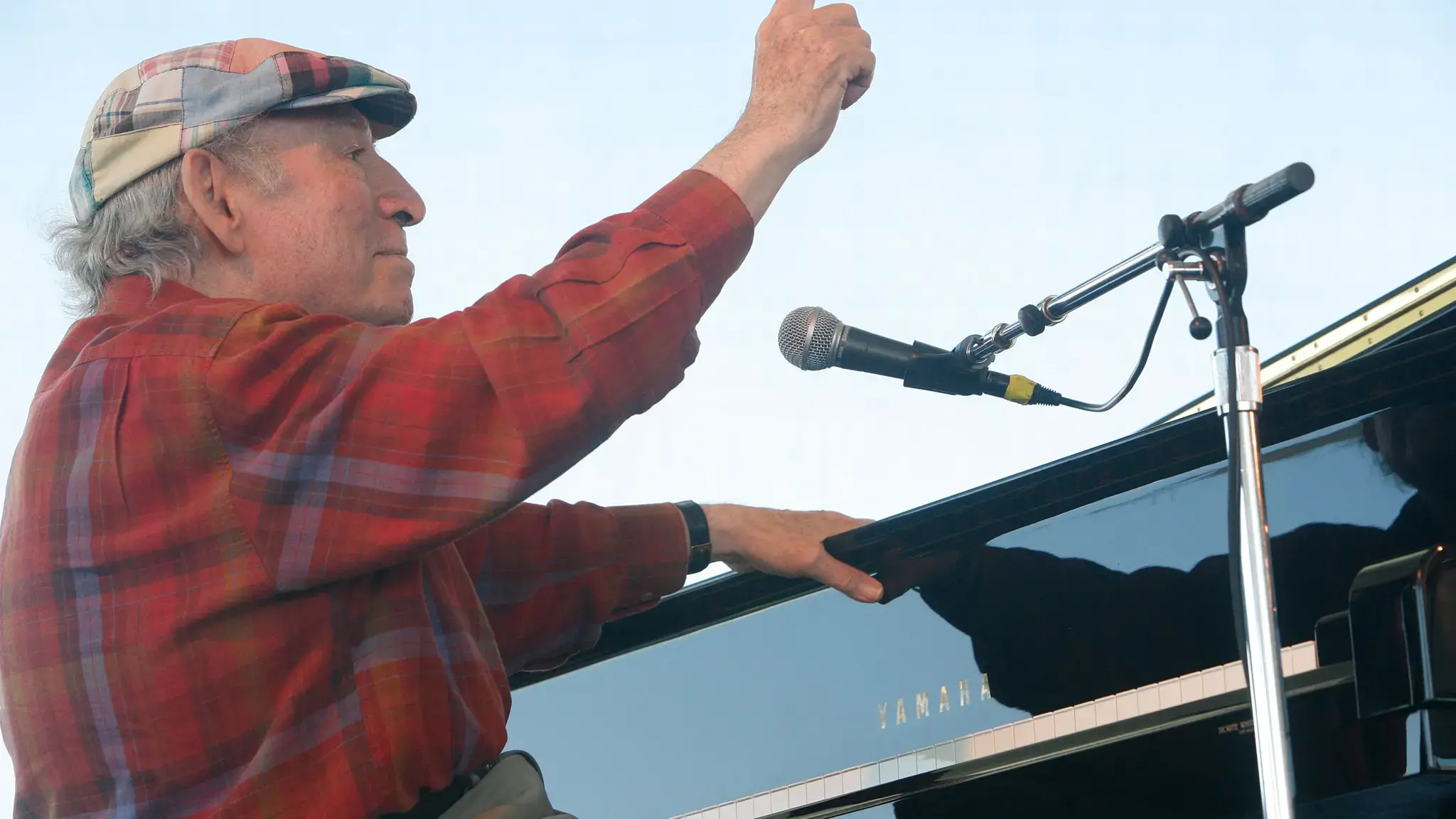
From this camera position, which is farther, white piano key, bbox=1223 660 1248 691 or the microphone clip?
the microphone clip

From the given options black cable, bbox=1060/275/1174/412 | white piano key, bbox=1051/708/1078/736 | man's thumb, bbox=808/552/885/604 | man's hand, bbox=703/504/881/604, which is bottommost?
white piano key, bbox=1051/708/1078/736

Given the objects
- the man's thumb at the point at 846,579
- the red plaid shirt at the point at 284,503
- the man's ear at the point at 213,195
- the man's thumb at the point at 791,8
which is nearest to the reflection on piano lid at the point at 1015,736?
the man's thumb at the point at 846,579

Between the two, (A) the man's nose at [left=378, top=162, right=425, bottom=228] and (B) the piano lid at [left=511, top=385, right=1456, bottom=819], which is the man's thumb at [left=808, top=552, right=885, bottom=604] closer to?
(B) the piano lid at [left=511, top=385, right=1456, bottom=819]

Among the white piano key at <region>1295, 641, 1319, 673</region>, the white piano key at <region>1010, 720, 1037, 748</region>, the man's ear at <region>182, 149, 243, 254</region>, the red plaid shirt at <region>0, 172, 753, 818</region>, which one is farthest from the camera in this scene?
the white piano key at <region>1010, 720, 1037, 748</region>

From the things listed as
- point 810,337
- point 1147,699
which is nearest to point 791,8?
point 810,337

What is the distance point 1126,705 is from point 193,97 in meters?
1.19

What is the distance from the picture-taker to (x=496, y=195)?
557 centimetres

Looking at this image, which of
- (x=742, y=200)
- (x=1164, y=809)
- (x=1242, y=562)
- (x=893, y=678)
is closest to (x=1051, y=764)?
(x=1164, y=809)

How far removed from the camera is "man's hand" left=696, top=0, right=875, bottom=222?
1.25 metres

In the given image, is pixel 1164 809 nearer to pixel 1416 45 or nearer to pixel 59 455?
pixel 59 455

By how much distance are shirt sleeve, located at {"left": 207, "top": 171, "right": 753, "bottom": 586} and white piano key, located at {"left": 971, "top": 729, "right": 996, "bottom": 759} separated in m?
0.63

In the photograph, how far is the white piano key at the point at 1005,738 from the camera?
146 cm

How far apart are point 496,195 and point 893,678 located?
432 centimetres

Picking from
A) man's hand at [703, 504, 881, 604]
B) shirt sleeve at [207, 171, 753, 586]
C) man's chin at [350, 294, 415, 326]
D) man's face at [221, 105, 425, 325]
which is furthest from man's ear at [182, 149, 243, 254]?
man's hand at [703, 504, 881, 604]
